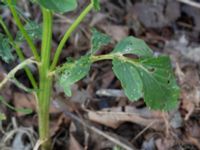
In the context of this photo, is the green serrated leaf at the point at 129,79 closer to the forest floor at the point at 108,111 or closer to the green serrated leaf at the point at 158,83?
the green serrated leaf at the point at 158,83

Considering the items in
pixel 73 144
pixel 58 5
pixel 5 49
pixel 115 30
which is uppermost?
pixel 58 5

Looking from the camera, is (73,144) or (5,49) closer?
(5,49)

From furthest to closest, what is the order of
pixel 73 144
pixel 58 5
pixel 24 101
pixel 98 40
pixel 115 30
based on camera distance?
pixel 115 30, pixel 24 101, pixel 73 144, pixel 98 40, pixel 58 5

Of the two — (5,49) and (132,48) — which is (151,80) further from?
(5,49)

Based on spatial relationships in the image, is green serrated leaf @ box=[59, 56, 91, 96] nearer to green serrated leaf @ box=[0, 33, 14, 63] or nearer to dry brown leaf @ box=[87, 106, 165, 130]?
green serrated leaf @ box=[0, 33, 14, 63]

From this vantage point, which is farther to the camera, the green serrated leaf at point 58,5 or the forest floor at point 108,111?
the forest floor at point 108,111

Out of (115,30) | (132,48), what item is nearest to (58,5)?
(132,48)

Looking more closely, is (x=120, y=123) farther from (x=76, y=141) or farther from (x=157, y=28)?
(x=157, y=28)

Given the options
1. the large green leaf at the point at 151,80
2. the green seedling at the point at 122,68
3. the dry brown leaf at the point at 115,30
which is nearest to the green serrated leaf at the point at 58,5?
the green seedling at the point at 122,68
